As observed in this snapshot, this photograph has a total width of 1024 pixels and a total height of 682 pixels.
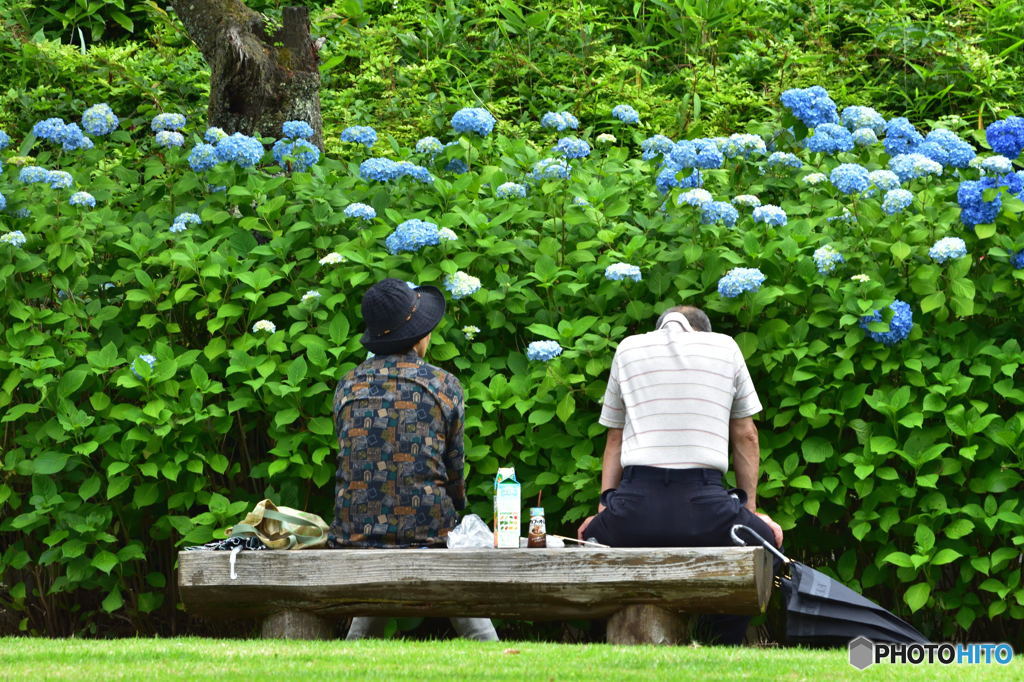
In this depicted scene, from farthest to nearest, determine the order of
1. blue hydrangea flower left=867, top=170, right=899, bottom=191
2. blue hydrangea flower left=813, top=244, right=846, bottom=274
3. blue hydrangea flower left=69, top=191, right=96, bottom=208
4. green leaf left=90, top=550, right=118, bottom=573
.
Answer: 1. blue hydrangea flower left=69, top=191, right=96, bottom=208
2. blue hydrangea flower left=867, top=170, right=899, bottom=191
3. green leaf left=90, top=550, right=118, bottom=573
4. blue hydrangea flower left=813, top=244, right=846, bottom=274

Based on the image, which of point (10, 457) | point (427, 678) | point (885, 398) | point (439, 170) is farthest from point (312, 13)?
point (427, 678)

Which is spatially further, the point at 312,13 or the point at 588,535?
the point at 312,13

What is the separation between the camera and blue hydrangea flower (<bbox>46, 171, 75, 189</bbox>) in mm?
6035

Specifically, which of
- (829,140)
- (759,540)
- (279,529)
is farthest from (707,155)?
(279,529)

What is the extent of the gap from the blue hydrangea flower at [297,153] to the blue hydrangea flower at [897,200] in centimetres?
277

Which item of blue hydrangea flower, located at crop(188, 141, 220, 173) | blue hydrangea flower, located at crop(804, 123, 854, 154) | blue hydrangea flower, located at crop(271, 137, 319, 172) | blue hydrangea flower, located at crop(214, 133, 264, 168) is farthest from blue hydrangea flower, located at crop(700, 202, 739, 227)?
blue hydrangea flower, located at crop(188, 141, 220, 173)

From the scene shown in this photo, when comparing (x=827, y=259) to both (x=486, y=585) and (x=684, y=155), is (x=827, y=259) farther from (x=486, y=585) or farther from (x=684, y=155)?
(x=486, y=585)

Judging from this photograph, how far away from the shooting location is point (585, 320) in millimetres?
5500

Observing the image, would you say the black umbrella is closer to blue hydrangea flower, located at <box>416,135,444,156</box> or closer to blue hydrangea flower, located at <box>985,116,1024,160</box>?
blue hydrangea flower, located at <box>985,116,1024,160</box>

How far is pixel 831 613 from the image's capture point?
451cm

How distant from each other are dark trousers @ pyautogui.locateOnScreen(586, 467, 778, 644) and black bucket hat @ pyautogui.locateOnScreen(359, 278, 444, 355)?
0.97 metres

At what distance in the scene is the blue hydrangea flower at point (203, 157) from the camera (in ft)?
20.2

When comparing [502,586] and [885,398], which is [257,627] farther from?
[885,398]

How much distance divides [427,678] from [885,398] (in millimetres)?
2450
